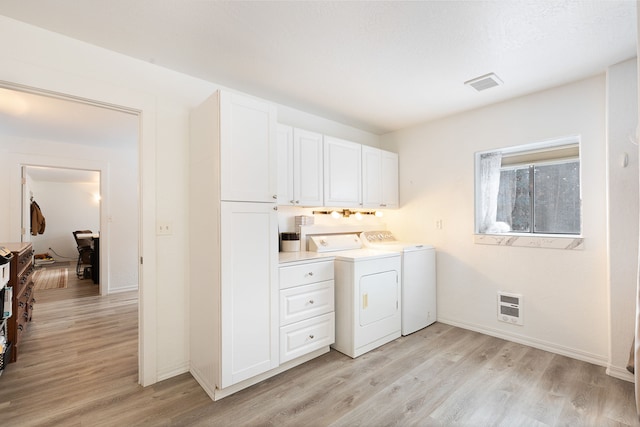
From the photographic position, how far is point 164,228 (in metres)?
2.30

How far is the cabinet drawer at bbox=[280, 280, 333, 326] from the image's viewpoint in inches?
92.5

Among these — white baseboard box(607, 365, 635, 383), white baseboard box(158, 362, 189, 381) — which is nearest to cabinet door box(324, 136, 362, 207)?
white baseboard box(158, 362, 189, 381)

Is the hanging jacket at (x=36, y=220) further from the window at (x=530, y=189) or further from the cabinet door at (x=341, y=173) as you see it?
the window at (x=530, y=189)

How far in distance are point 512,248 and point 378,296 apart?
4.92ft

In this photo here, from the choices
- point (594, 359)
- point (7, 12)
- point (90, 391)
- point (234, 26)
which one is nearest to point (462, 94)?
point (234, 26)

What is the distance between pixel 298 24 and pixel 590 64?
234 cm

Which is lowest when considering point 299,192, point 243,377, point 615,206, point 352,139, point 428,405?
point 428,405

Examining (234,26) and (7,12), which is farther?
(234,26)

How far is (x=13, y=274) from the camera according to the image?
8.57 ft

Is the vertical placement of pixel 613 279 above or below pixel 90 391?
above

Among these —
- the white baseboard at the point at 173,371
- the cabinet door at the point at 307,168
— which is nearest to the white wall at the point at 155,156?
the white baseboard at the point at 173,371

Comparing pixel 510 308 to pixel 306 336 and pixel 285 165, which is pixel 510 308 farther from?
pixel 285 165

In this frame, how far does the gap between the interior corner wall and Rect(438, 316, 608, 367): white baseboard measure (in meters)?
0.21

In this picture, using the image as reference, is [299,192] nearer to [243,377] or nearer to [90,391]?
[243,377]
